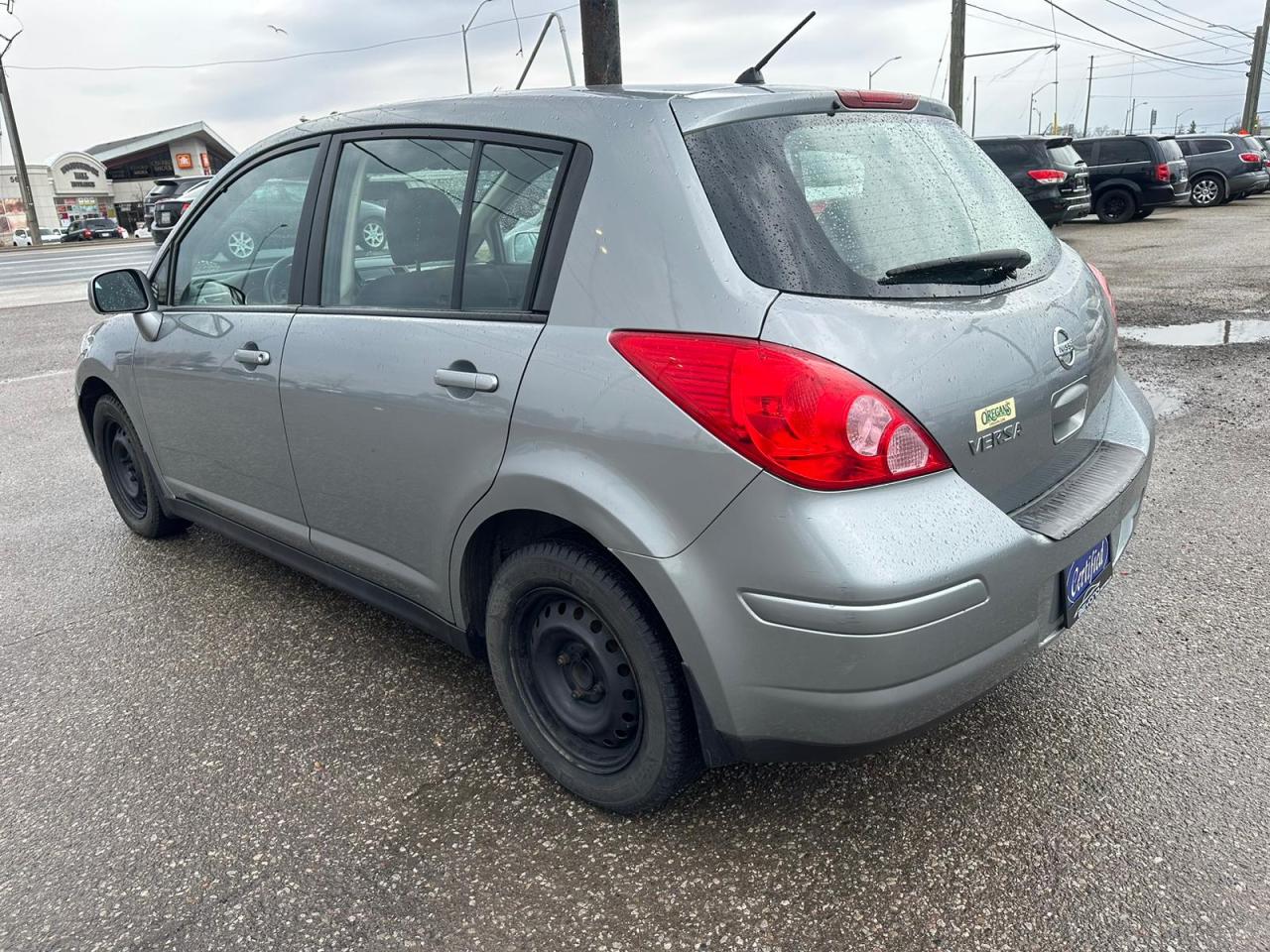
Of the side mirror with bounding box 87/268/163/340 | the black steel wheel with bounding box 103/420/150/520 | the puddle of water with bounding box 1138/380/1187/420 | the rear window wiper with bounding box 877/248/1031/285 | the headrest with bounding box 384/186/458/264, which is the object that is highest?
the headrest with bounding box 384/186/458/264

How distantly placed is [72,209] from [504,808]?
69.4 meters

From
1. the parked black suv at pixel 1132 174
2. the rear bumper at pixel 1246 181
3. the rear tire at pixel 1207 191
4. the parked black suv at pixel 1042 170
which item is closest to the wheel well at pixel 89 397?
the parked black suv at pixel 1042 170

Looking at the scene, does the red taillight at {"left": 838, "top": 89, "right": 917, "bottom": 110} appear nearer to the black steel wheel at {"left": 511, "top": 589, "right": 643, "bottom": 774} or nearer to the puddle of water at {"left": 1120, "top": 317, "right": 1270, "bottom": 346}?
the black steel wheel at {"left": 511, "top": 589, "right": 643, "bottom": 774}

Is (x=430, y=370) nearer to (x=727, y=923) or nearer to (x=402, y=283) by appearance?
(x=402, y=283)

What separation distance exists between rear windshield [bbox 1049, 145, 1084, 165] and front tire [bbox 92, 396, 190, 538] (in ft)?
54.1

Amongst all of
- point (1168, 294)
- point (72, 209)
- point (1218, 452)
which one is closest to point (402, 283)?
point (1218, 452)

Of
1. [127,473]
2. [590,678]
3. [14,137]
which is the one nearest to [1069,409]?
[590,678]

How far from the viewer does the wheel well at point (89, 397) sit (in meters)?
4.25

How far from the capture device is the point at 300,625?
353cm

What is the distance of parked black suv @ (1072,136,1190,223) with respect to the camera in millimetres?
20266

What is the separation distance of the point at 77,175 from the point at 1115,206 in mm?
63003

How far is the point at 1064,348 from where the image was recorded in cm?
231

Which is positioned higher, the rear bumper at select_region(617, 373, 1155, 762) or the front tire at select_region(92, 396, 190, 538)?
the rear bumper at select_region(617, 373, 1155, 762)

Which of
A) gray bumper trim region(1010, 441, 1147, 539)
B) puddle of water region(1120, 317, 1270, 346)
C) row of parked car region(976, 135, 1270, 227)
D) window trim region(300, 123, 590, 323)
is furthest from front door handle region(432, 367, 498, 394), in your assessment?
row of parked car region(976, 135, 1270, 227)
